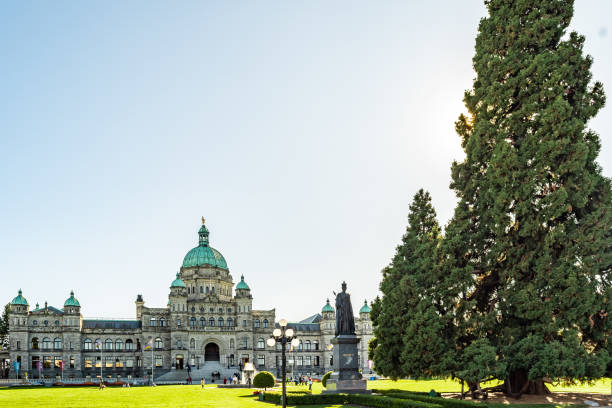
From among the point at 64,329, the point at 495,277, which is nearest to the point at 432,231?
the point at 495,277

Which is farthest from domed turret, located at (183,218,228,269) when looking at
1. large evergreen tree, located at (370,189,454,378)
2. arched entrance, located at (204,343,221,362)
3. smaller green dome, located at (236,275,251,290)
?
large evergreen tree, located at (370,189,454,378)

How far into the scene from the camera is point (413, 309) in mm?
31484

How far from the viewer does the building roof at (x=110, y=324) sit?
312ft

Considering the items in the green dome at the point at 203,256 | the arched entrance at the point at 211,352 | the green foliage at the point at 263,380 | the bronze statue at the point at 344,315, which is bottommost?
the arched entrance at the point at 211,352

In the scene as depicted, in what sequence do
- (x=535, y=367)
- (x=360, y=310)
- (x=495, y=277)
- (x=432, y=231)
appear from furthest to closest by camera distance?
(x=360, y=310) → (x=432, y=231) → (x=495, y=277) → (x=535, y=367)

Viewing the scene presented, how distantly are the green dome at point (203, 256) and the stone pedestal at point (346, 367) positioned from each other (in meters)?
71.2

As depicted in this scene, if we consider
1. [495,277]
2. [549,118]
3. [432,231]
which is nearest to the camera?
[549,118]

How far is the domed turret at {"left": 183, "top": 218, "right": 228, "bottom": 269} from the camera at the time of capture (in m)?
101

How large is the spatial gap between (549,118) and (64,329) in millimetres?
84216

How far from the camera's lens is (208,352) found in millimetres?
96688

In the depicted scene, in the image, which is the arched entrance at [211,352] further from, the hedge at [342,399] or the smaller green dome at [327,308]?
the hedge at [342,399]

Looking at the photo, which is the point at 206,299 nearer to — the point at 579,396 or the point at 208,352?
the point at 208,352

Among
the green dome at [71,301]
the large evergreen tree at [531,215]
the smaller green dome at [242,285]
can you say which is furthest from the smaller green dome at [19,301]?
the large evergreen tree at [531,215]

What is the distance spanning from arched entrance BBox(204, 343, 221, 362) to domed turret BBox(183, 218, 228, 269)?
46.0 ft
